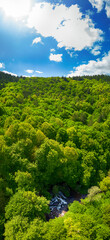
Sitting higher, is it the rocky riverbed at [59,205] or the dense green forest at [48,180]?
the dense green forest at [48,180]

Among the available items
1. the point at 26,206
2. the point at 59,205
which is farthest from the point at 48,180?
the point at 26,206

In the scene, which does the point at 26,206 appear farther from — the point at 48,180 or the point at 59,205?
the point at 59,205

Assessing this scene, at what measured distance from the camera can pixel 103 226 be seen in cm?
2094

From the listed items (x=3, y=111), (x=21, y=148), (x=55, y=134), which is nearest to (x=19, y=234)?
(x=21, y=148)

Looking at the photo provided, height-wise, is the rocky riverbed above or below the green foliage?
below

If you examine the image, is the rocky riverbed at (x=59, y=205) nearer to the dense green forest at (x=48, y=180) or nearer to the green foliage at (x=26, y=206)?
the dense green forest at (x=48, y=180)

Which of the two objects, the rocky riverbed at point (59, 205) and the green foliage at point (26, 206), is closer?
the green foliage at point (26, 206)

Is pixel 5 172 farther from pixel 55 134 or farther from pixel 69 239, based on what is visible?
pixel 55 134

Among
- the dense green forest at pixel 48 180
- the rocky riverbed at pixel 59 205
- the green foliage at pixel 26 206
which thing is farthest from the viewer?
the rocky riverbed at pixel 59 205

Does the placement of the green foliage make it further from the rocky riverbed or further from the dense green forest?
the rocky riverbed

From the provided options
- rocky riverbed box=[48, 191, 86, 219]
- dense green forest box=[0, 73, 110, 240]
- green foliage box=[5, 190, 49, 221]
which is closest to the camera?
dense green forest box=[0, 73, 110, 240]

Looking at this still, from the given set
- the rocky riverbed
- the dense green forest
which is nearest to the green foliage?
the dense green forest

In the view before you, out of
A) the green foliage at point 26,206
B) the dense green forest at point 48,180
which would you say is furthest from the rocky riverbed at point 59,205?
the green foliage at point 26,206

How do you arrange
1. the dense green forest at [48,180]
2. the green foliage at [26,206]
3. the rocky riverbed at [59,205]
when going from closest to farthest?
the dense green forest at [48,180]
the green foliage at [26,206]
the rocky riverbed at [59,205]
